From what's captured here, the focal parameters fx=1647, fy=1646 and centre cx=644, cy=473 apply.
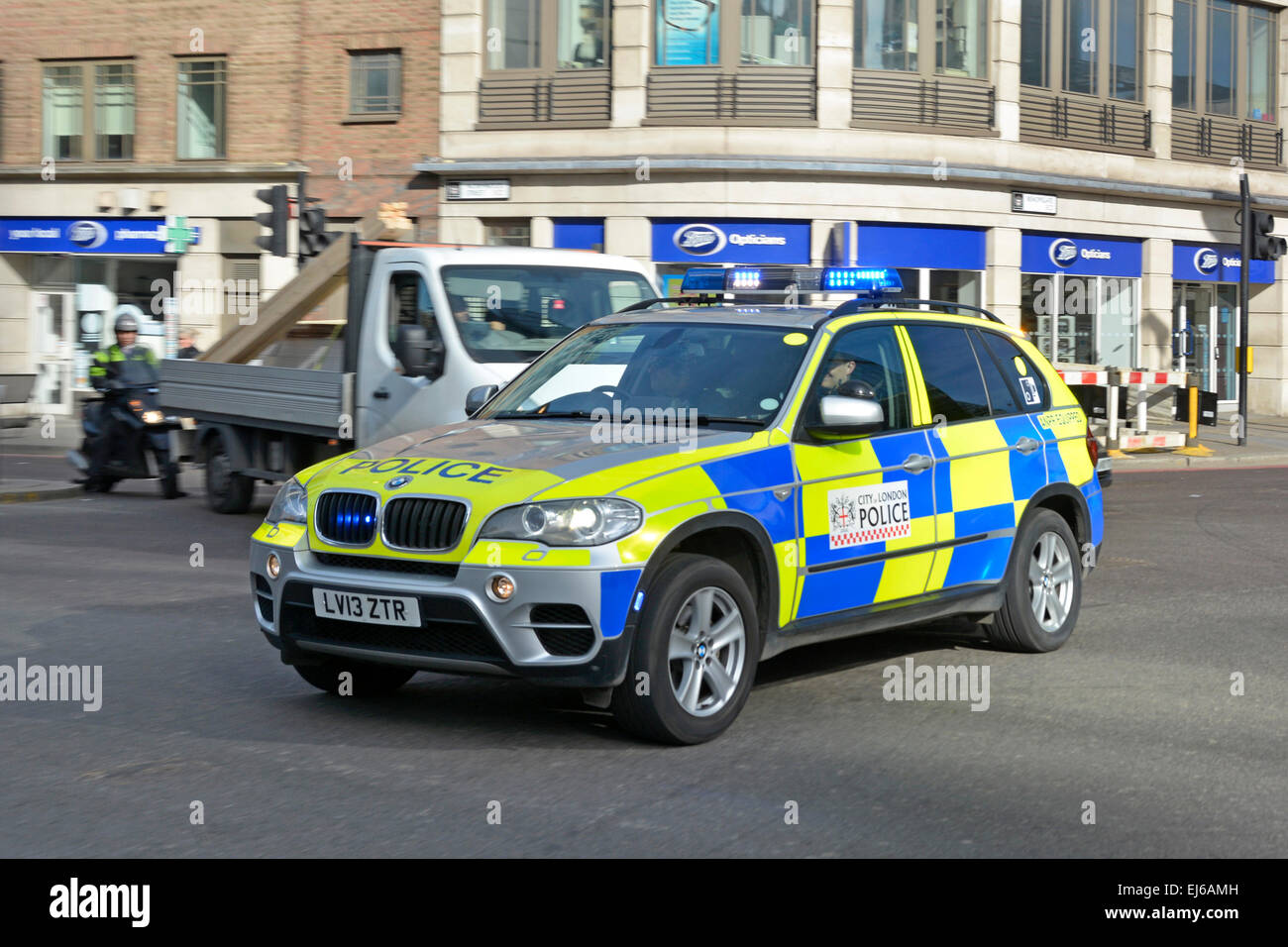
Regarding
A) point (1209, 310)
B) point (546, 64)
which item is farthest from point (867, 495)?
point (1209, 310)

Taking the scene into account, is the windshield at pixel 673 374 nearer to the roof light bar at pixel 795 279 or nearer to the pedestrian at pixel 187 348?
the roof light bar at pixel 795 279

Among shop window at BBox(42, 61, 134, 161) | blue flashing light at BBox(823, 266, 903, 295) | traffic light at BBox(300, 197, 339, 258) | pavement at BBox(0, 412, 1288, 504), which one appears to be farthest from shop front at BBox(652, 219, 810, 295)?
blue flashing light at BBox(823, 266, 903, 295)

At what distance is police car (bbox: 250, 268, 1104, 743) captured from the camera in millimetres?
5863

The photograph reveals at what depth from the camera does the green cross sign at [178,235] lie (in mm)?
30516

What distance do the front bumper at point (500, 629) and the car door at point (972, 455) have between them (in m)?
2.18

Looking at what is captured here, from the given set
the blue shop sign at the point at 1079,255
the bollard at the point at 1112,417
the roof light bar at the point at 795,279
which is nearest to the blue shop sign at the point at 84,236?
the blue shop sign at the point at 1079,255

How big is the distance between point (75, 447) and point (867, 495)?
21.2 m

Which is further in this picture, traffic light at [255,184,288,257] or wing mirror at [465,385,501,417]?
traffic light at [255,184,288,257]

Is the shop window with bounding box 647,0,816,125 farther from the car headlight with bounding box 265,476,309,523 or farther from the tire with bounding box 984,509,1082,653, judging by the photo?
the car headlight with bounding box 265,476,309,523

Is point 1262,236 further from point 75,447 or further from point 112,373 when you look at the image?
point 75,447

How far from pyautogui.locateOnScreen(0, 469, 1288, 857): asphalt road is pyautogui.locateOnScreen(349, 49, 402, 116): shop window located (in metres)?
21.0

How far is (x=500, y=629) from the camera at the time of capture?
5.83 metres
